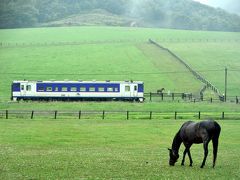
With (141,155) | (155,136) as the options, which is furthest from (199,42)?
(141,155)

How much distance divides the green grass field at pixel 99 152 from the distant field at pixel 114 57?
111 ft

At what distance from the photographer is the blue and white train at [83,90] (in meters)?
63.4

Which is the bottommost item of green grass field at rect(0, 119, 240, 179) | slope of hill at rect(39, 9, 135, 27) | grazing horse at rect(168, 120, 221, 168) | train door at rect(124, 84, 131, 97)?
green grass field at rect(0, 119, 240, 179)

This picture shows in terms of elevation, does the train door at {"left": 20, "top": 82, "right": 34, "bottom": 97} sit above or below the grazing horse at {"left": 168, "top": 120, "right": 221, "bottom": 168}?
above

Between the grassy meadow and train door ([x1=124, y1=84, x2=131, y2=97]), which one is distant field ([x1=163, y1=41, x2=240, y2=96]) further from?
train door ([x1=124, y1=84, x2=131, y2=97])

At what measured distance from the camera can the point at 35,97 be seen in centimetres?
6341

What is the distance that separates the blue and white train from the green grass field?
25.8 m

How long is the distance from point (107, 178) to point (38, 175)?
2.05 m

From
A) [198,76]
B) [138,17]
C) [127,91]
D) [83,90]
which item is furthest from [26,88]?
[138,17]

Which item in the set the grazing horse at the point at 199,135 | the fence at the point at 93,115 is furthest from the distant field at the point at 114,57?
the grazing horse at the point at 199,135

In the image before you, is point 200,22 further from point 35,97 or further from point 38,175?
point 38,175

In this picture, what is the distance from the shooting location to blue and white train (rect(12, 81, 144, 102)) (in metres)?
63.4

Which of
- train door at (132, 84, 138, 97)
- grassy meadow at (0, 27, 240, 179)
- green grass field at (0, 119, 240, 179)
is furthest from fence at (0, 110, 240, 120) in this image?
train door at (132, 84, 138, 97)

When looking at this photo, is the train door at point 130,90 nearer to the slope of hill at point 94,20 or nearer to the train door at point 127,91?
the train door at point 127,91
